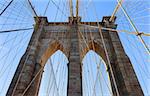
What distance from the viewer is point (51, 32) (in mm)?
12625

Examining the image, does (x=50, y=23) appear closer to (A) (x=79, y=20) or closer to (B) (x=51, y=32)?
(B) (x=51, y=32)

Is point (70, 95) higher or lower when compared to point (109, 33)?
lower

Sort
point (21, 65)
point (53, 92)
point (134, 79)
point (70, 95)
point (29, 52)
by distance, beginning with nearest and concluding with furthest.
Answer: point (70, 95), point (134, 79), point (21, 65), point (29, 52), point (53, 92)

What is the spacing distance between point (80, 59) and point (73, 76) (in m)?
1.23

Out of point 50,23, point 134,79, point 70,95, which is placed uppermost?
point 50,23

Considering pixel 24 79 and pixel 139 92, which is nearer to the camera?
pixel 139 92

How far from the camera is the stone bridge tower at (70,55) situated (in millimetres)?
9039

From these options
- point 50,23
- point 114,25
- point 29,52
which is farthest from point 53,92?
point 114,25

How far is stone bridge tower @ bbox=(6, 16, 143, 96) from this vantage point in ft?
29.7

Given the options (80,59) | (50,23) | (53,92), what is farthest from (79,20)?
(53,92)

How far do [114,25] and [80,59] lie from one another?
12.0ft

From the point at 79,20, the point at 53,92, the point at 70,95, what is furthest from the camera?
the point at 79,20

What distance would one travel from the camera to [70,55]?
416 inches

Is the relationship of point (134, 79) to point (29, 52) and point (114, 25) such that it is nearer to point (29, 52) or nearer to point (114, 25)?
point (114, 25)
